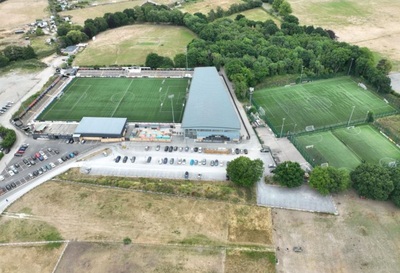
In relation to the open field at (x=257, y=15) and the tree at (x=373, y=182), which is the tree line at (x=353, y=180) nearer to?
the tree at (x=373, y=182)

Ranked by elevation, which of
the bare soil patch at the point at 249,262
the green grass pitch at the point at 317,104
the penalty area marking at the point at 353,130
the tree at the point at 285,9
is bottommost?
the bare soil patch at the point at 249,262

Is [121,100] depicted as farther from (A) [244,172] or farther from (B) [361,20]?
(B) [361,20]

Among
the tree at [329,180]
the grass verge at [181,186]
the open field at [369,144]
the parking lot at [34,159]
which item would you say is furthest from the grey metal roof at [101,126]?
the open field at [369,144]

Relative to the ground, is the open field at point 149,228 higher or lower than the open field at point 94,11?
lower

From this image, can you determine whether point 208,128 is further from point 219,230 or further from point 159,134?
point 219,230

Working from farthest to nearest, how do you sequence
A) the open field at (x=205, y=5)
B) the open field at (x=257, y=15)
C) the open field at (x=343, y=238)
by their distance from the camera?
the open field at (x=205, y=5), the open field at (x=257, y=15), the open field at (x=343, y=238)

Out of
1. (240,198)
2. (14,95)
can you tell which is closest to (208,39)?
(14,95)
